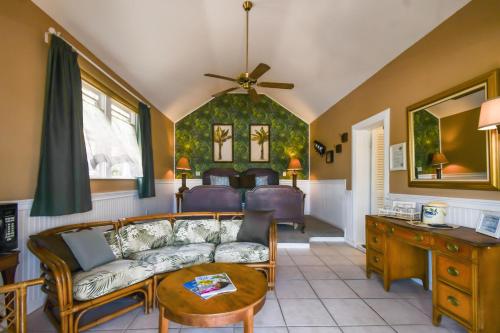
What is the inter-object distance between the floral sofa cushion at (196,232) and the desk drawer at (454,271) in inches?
87.2

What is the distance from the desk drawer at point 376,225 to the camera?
2.70 m

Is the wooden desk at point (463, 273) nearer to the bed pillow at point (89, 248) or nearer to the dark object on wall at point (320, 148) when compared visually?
the bed pillow at point (89, 248)

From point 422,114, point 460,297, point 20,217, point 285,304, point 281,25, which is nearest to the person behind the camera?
point 460,297

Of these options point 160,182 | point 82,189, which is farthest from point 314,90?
point 82,189

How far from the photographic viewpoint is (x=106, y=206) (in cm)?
343

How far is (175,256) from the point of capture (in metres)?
2.45

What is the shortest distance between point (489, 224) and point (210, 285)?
217cm

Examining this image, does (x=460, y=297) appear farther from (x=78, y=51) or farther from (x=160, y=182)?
(x=160, y=182)

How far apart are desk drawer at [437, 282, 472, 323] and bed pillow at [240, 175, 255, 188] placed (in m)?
4.96

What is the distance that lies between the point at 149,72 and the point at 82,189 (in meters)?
2.35

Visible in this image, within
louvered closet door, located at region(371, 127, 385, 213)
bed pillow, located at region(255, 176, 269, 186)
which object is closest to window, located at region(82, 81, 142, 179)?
bed pillow, located at region(255, 176, 269, 186)

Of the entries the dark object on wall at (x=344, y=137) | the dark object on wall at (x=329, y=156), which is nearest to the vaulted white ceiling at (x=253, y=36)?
the dark object on wall at (x=344, y=137)

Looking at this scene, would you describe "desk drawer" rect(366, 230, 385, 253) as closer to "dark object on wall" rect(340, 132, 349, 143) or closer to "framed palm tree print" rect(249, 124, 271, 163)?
"dark object on wall" rect(340, 132, 349, 143)

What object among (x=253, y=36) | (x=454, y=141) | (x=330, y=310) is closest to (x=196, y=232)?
(x=330, y=310)
